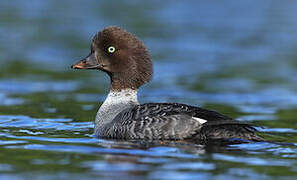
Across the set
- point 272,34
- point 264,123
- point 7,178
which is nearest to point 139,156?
point 7,178

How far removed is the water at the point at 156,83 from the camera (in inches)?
360

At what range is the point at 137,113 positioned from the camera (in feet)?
35.4

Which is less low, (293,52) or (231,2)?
(231,2)

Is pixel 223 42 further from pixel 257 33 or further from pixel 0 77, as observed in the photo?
pixel 0 77

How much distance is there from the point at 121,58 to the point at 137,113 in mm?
1369

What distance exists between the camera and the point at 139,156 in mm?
9516

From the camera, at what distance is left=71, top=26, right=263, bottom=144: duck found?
1041 centimetres

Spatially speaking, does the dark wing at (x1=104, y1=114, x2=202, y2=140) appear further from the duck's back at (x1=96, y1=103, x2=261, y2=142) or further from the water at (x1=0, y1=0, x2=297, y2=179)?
the water at (x1=0, y1=0, x2=297, y2=179)

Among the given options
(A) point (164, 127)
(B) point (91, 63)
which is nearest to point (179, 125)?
(A) point (164, 127)

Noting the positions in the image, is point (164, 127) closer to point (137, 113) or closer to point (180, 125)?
point (180, 125)

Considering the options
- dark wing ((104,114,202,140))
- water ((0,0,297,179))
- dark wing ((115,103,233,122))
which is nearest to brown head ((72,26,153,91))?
dark wing ((115,103,233,122))

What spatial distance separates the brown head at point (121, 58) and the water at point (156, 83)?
1103 millimetres

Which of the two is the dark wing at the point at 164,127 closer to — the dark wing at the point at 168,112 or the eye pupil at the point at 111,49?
the dark wing at the point at 168,112

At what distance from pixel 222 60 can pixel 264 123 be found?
8.98m
